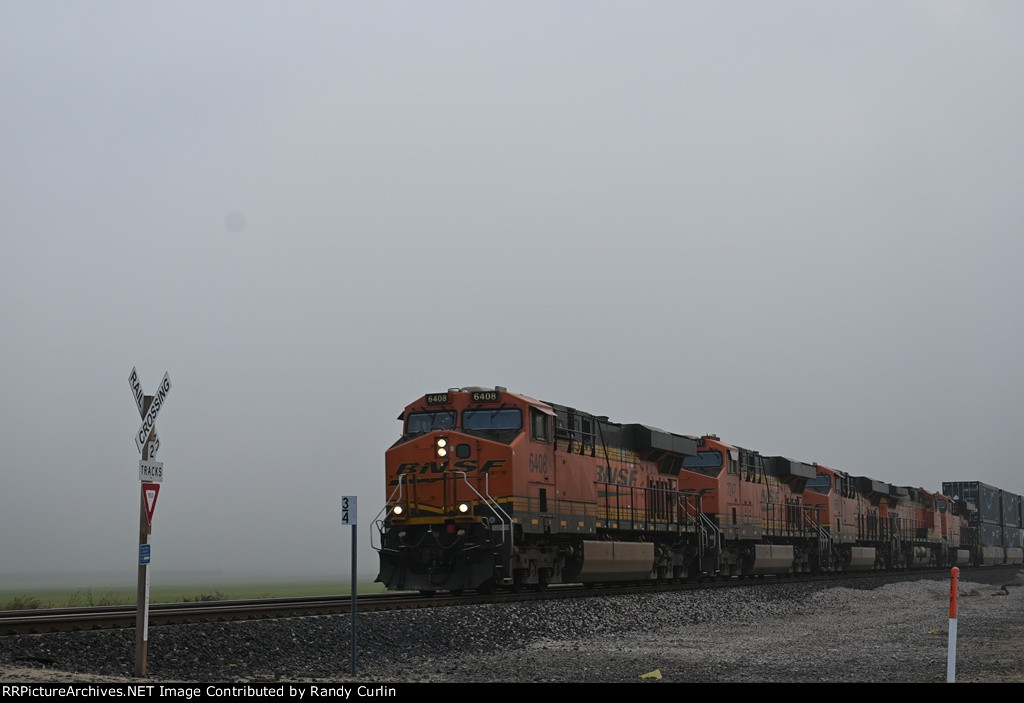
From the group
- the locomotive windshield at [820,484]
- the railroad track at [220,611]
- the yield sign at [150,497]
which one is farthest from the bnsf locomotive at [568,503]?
the yield sign at [150,497]

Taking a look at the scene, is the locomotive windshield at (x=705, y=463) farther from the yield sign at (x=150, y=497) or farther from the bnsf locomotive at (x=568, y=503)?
the yield sign at (x=150, y=497)

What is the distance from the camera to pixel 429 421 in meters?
21.6

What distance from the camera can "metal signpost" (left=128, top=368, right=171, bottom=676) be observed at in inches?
424

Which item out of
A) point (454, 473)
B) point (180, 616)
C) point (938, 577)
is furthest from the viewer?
point (938, 577)

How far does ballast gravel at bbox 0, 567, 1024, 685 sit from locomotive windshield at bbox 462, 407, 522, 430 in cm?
375

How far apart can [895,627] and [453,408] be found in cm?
912

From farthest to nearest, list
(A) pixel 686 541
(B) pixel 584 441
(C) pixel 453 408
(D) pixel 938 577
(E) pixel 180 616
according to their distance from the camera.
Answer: (D) pixel 938 577, (A) pixel 686 541, (B) pixel 584 441, (C) pixel 453 408, (E) pixel 180 616

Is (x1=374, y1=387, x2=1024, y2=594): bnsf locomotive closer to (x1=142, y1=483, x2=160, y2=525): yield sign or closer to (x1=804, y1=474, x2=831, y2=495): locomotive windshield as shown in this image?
(x1=804, y1=474, x2=831, y2=495): locomotive windshield

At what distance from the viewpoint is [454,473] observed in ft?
66.2

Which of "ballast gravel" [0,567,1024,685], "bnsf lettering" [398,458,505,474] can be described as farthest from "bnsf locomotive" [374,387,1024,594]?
"ballast gravel" [0,567,1024,685]

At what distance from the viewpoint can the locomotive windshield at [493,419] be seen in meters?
20.9
